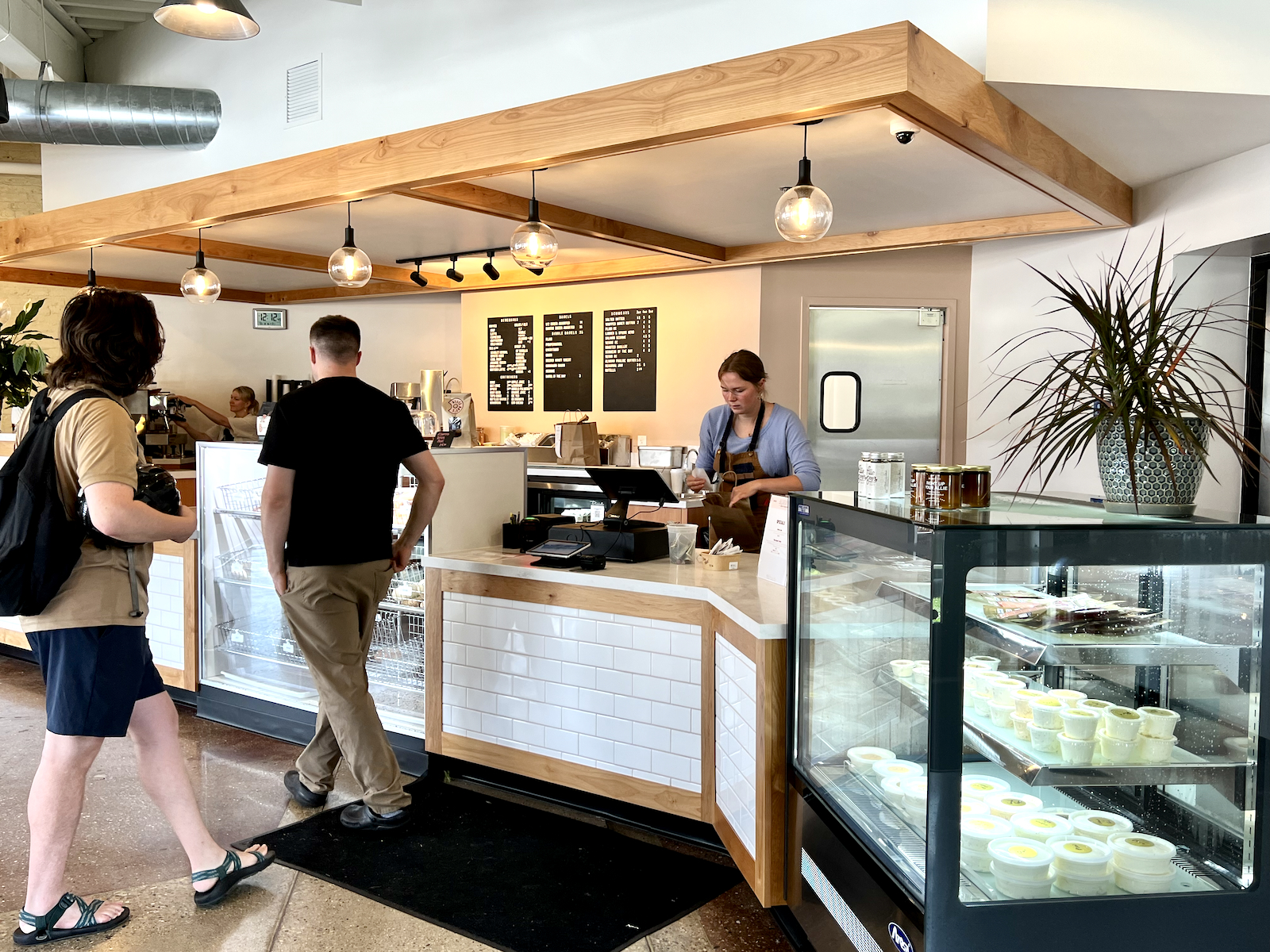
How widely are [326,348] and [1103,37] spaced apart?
302 cm

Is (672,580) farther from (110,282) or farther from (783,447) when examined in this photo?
(110,282)

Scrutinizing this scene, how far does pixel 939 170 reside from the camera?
4.54 metres

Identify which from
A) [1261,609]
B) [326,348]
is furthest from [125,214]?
[1261,609]

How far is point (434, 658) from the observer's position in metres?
3.74

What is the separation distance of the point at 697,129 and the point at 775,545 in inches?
64.1

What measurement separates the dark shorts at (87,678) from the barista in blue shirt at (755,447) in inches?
89.3

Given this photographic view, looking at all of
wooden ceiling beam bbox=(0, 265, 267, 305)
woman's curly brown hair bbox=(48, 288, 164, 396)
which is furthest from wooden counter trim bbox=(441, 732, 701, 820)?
wooden ceiling beam bbox=(0, 265, 267, 305)

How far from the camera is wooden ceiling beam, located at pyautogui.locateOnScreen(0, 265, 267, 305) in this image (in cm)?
794

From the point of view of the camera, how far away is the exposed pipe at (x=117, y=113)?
5.78m

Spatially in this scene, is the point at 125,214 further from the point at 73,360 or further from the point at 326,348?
the point at 73,360

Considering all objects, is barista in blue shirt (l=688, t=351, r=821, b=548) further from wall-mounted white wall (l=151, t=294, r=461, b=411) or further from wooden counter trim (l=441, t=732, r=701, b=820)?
wall-mounted white wall (l=151, t=294, r=461, b=411)

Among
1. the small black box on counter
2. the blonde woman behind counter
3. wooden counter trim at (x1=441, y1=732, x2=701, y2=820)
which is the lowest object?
wooden counter trim at (x1=441, y1=732, x2=701, y2=820)

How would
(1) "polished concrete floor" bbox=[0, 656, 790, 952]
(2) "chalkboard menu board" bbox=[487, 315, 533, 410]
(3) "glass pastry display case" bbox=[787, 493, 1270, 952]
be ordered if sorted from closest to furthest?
(3) "glass pastry display case" bbox=[787, 493, 1270, 952] → (1) "polished concrete floor" bbox=[0, 656, 790, 952] → (2) "chalkboard menu board" bbox=[487, 315, 533, 410]

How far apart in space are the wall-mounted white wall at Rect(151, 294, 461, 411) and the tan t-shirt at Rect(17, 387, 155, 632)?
661cm
